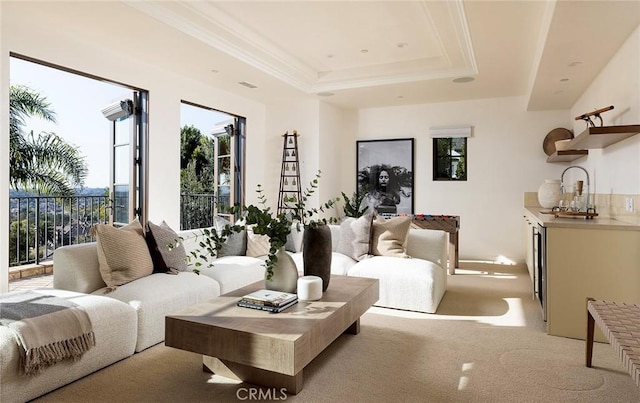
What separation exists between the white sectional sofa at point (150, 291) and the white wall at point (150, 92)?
101cm

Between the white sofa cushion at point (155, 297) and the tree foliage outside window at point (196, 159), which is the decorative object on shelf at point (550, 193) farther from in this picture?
the tree foliage outside window at point (196, 159)

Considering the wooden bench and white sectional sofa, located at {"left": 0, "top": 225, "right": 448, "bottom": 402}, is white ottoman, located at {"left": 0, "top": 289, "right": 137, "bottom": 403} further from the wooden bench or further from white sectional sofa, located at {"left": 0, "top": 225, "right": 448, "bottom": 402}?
the wooden bench

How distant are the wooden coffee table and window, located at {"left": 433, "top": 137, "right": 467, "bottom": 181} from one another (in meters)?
4.53

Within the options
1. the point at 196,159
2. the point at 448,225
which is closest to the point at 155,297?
the point at 448,225

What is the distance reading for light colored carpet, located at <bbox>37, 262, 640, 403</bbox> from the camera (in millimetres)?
2191

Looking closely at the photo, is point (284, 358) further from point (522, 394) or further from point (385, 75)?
point (385, 75)

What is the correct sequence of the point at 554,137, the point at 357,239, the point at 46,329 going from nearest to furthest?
the point at 46,329 < the point at 357,239 < the point at 554,137

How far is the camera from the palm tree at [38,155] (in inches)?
217

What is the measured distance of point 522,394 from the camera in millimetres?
2213

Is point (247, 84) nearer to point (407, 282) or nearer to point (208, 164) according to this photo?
point (208, 164)

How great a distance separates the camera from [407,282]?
3.68m

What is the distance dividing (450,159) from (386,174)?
1.08 meters

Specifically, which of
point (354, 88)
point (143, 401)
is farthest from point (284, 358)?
point (354, 88)

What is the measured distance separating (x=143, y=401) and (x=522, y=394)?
6.67 feet
